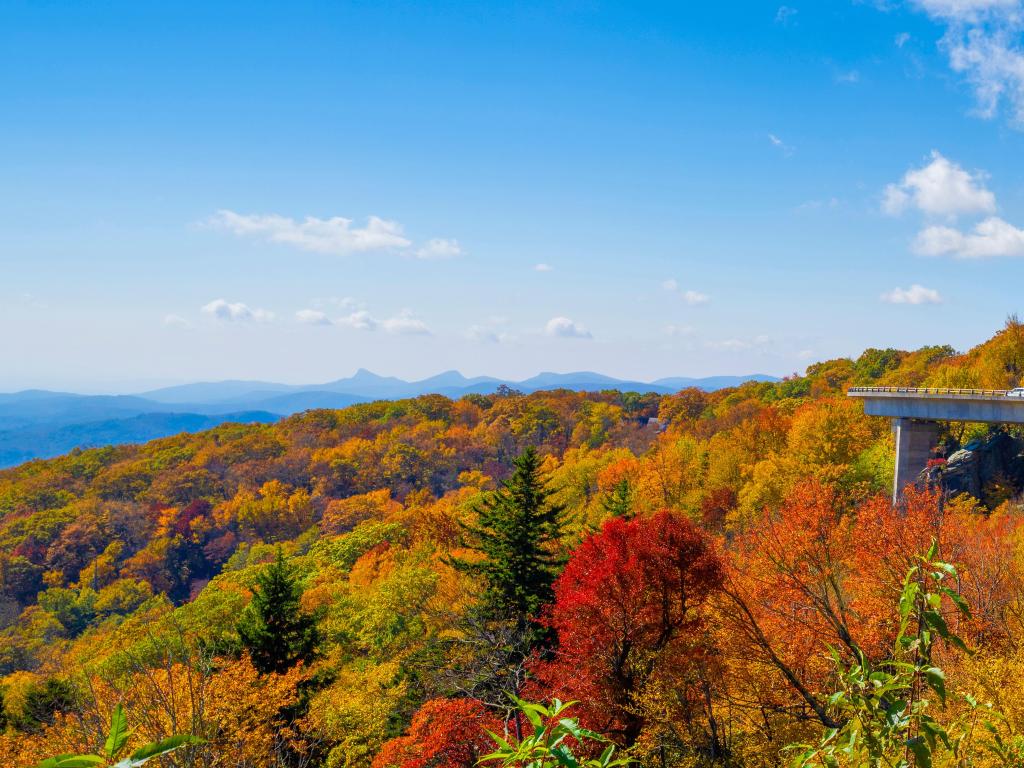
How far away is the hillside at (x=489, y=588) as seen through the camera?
16656 mm

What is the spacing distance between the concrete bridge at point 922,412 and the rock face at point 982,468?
45.6 inches

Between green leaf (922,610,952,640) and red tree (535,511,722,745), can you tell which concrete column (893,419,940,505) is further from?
green leaf (922,610,952,640)

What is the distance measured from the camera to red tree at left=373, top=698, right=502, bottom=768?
57.5 feet

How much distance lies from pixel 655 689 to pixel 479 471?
83864mm

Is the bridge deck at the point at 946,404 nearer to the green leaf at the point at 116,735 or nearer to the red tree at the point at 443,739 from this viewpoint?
the red tree at the point at 443,739

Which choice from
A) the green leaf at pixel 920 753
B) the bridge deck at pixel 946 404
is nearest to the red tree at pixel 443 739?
the green leaf at pixel 920 753

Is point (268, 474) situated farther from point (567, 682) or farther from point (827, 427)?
point (567, 682)

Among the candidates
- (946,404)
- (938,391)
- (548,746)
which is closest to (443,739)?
(548,746)

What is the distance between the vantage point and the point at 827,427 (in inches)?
1693

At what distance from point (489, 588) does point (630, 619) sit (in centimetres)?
939

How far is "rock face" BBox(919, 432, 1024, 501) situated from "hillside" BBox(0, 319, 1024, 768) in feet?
4.81

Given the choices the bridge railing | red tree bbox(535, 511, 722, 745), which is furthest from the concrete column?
red tree bbox(535, 511, 722, 745)

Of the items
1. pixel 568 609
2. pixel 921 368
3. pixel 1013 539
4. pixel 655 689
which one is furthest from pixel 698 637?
pixel 921 368

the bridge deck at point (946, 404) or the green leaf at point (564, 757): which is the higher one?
the bridge deck at point (946, 404)
